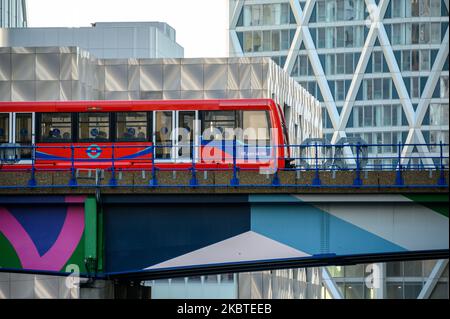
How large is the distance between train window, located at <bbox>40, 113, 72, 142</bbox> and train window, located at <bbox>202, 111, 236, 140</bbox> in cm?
Answer: 538

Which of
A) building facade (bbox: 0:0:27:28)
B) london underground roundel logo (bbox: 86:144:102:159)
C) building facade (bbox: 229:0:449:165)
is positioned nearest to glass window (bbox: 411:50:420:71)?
building facade (bbox: 229:0:449:165)

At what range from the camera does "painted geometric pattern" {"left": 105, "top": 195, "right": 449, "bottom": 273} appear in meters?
31.5

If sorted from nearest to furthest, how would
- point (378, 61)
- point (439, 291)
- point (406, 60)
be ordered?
point (439, 291), point (406, 60), point (378, 61)

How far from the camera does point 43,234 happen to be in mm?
32875

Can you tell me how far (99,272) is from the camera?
32.6 meters

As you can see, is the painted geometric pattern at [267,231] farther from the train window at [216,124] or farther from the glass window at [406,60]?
the glass window at [406,60]

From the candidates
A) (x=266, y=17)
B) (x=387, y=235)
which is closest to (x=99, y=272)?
(x=387, y=235)

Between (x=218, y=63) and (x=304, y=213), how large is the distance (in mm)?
39557

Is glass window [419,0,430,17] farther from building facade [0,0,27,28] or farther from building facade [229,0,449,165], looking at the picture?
building facade [0,0,27,28]

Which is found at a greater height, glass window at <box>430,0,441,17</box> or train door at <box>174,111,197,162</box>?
glass window at <box>430,0,441,17</box>

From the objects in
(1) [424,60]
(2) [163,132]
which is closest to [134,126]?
(2) [163,132]

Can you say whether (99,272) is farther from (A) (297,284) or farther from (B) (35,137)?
(A) (297,284)

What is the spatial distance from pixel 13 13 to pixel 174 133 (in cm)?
10765

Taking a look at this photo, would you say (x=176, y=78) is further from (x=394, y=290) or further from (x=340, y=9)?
(x=340, y=9)
